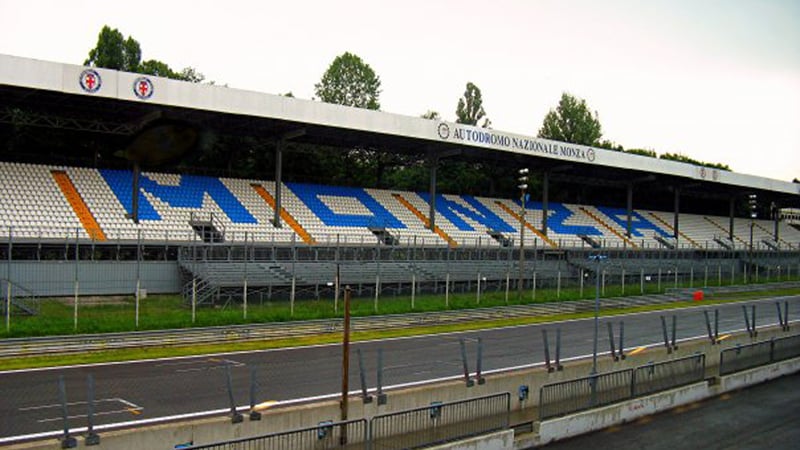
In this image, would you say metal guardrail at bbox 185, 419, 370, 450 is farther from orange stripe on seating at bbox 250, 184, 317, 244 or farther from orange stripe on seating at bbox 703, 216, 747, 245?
orange stripe on seating at bbox 703, 216, 747, 245

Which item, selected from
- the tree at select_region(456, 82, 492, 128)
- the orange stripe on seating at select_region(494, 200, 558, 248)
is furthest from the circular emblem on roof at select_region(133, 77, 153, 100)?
the tree at select_region(456, 82, 492, 128)

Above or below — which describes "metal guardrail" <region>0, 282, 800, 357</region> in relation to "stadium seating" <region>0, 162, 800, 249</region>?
below

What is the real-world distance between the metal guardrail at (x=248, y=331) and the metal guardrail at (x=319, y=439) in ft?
49.6

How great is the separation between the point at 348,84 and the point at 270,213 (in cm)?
3593

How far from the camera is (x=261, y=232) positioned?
135 ft

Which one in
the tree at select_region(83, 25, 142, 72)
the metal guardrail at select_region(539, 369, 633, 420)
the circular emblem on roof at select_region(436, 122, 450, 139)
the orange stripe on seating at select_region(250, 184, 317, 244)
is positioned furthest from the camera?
the tree at select_region(83, 25, 142, 72)

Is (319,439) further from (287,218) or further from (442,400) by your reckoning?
(287,218)

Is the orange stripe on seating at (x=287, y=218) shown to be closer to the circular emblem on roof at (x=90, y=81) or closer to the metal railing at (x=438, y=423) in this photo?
the circular emblem on roof at (x=90, y=81)

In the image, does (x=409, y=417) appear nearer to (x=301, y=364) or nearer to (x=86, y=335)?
(x=301, y=364)

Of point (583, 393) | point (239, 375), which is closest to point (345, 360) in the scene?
point (583, 393)

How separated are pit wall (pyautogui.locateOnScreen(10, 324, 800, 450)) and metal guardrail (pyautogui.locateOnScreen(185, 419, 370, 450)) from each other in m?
0.55

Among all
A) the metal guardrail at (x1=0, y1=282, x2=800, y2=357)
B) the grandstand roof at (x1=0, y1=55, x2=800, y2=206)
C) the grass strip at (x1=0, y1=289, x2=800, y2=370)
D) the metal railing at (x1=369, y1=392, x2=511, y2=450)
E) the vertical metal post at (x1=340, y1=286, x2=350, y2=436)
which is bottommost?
the grass strip at (x1=0, y1=289, x2=800, y2=370)

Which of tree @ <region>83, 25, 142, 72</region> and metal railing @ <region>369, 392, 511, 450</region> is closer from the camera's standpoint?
metal railing @ <region>369, 392, 511, 450</region>

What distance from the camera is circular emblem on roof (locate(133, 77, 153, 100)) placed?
34.5 meters
